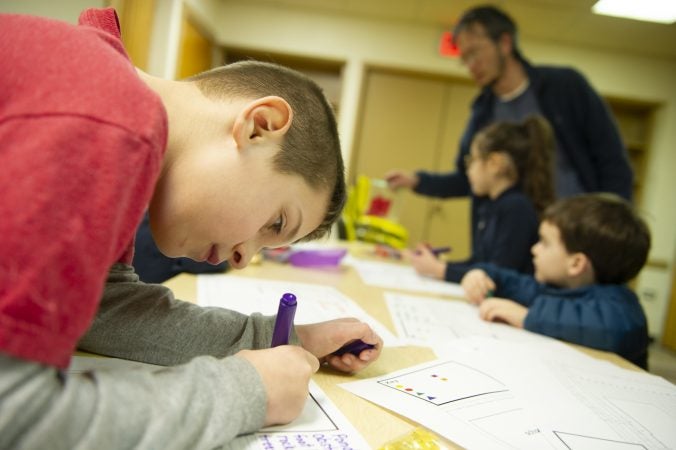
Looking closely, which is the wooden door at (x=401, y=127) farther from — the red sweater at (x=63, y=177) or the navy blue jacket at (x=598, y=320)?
the red sweater at (x=63, y=177)

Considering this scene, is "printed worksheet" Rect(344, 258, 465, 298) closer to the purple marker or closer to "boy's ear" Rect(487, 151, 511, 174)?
"boy's ear" Rect(487, 151, 511, 174)

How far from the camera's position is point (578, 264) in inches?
45.6

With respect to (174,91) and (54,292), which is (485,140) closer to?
(174,91)

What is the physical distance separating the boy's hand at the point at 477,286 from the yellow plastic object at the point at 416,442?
30.3 inches

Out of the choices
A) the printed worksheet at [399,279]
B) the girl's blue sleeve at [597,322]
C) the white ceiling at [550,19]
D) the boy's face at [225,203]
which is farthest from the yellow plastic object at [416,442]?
the white ceiling at [550,19]

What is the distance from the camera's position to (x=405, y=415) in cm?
47

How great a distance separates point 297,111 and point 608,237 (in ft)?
3.04

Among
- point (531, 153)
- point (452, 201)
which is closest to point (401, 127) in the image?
point (452, 201)

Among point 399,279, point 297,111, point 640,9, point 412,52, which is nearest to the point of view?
point 297,111

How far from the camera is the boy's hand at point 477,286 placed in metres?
1.17

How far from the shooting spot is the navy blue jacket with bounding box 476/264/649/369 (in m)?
0.94

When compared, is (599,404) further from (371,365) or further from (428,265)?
(428,265)

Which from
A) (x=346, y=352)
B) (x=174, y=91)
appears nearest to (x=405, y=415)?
(x=346, y=352)

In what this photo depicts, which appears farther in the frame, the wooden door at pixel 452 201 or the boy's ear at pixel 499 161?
the wooden door at pixel 452 201
